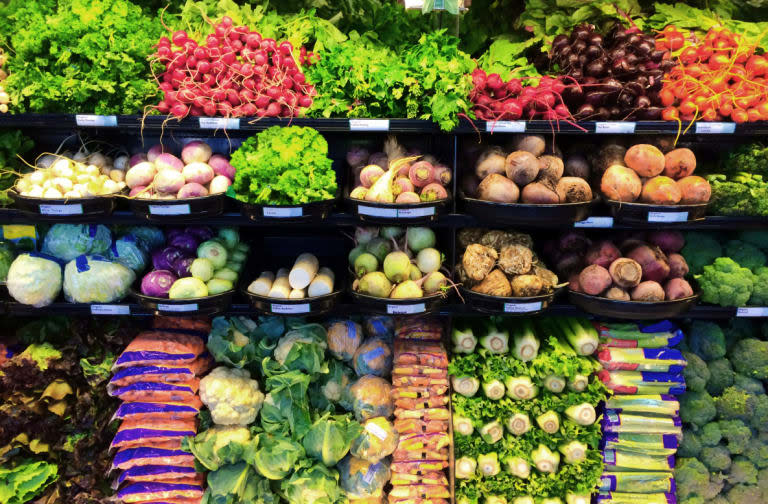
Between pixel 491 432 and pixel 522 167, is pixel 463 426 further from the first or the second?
pixel 522 167

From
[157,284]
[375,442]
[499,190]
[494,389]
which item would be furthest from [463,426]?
[157,284]

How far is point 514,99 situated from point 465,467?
1889 millimetres

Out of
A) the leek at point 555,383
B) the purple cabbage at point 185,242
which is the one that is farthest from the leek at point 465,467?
the purple cabbage at point 185,242

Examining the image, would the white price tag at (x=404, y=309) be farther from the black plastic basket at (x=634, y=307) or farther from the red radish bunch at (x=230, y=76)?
the red radish bunch at (x=230, y=76)

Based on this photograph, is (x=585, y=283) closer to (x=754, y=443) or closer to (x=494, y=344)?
(x=494, y=344)

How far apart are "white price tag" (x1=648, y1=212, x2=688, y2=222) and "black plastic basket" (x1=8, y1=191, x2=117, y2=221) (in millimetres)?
2596

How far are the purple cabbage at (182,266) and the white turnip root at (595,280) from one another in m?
2.03

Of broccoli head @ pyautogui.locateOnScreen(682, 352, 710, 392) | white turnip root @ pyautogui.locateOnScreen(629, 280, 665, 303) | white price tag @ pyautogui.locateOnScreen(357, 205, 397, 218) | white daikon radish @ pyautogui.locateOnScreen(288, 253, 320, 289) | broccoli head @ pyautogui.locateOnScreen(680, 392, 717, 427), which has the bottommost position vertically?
broccoli head @ pyautogui.locateOnScreen(680, 392, 717, 427)

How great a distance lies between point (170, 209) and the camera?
7.58ft

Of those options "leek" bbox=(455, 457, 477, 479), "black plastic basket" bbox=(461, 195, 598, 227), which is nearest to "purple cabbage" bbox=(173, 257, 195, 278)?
→ "black plastic basket" bbox=(461, 195, 598, 227)

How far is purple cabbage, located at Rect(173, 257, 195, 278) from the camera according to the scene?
2539mm

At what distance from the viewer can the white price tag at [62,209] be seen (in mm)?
2328

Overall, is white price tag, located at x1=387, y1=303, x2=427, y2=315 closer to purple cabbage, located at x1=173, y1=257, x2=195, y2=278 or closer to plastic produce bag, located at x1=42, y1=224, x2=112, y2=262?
purple cabbage, located at x1=173, y1=257, x2=195, y2=278

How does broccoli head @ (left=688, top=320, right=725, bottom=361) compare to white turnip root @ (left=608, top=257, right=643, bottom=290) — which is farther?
broccoli head @ (left=688, top=320, right=725, bottom=361)
